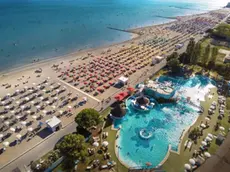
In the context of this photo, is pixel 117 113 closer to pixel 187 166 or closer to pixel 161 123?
pixel 161 123

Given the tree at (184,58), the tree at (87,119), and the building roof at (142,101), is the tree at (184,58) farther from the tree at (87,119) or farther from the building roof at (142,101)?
the tree at (87,119)

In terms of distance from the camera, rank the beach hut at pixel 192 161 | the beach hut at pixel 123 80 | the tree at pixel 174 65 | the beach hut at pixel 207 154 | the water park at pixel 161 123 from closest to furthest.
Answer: the beach hut at pixel 192 161, the beach hut at pixel 207 154, the water park at pixel 161 123, the beach hut at pixel 123 80, the tree at pixel 174 65

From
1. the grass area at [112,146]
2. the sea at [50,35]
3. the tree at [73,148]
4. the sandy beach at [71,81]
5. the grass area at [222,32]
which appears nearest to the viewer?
the tree at [73,148]

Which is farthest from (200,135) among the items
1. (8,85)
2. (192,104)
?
(8,85)

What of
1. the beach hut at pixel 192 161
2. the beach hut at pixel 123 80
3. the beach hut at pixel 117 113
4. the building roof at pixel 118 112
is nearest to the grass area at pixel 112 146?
the beach hut at pixel 117 113

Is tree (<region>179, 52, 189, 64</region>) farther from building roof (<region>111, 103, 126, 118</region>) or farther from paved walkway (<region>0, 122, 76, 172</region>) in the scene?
paved walkway (<region>0, 122, 76, 172</region>)

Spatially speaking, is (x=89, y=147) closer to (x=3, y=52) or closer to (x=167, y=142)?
(x=167, y=142)
